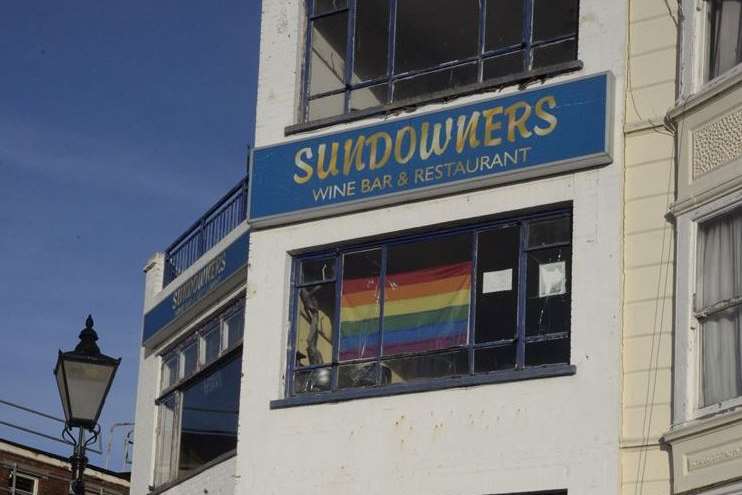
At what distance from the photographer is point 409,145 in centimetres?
1800

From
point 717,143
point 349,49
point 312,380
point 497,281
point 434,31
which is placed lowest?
point 312,380

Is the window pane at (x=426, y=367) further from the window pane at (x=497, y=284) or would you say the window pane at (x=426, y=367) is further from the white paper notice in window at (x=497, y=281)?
the white paper notice in window at (x=497, y=281)

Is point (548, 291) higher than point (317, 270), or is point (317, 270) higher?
point (317, 270)

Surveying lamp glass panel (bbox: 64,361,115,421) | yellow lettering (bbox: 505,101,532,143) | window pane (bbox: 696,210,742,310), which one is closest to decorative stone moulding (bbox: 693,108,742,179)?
window pane (bbox: 696,210,742,310)

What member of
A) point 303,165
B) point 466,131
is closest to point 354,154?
point 303,165

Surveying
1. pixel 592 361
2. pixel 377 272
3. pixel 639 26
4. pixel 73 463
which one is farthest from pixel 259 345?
pixel 639 26

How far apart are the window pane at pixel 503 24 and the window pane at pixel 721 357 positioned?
188 inches

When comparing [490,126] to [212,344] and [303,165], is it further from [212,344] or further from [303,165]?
[212,344]

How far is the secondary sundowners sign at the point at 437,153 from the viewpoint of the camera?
16.8 meters

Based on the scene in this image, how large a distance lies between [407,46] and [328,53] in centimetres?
98

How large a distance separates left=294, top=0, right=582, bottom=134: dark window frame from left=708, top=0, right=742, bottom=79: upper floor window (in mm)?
1468

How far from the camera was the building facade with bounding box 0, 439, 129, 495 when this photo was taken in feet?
163

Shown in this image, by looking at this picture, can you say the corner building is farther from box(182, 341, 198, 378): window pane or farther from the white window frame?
box(182, 341, 198, 378): window pane

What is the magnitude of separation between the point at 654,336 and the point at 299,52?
6106mm
